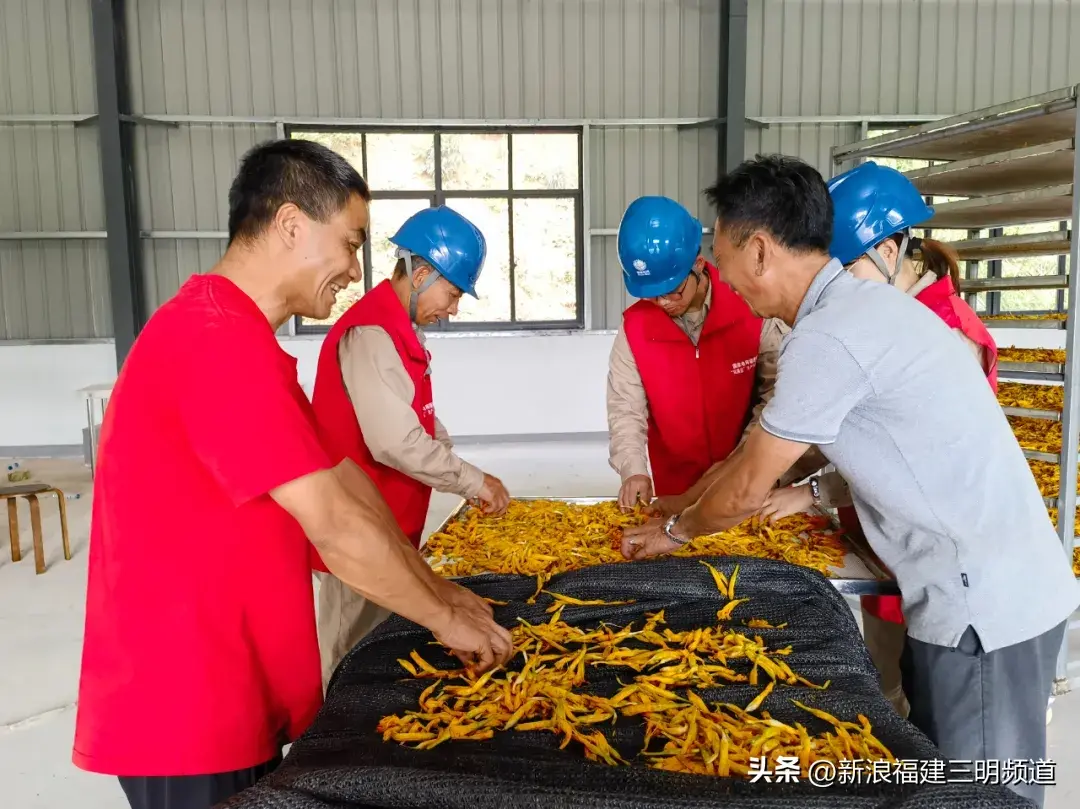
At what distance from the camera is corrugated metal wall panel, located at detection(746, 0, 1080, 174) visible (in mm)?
9664

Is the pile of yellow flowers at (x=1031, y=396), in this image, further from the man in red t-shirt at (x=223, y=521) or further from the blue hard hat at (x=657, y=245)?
the man in red t-shirt at (x=223, y=521)

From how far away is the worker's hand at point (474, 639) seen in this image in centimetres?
171

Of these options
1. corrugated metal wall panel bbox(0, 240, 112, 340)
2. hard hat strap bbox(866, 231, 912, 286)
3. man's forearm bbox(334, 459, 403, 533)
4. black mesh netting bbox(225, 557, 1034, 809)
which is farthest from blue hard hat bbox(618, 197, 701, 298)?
corrugated metal wall panel bbox(0, 240, 112, 340)

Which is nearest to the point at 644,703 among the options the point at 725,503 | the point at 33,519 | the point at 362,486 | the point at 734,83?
the point at 725,503

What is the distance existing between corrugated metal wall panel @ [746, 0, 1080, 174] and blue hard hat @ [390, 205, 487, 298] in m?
7.93

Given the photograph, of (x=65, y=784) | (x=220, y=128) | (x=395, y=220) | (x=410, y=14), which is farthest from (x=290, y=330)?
(x=65, y=784)

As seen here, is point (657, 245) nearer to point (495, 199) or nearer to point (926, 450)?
point (926, 450)

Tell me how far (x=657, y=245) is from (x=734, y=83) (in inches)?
290

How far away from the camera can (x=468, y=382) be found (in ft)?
32.5

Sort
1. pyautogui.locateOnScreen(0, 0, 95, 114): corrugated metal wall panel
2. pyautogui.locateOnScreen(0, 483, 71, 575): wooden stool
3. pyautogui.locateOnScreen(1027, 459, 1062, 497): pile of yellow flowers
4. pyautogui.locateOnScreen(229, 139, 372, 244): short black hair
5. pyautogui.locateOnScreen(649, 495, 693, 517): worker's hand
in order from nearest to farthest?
pyautogui.locateOnScreen(229, 139, 372, 244): short black hair < pyautogui.locateOnScreen(649, 495, 693, 517): worker's hand < pyautogui.locateOnScreen(1027, 459, 1062, 497): pile of yellow flowers < pyautogui.locateOnScreen(0, 483, 71, 575): wooden stool < pyautogui.locateOnScreen(0, 0, 95, 114): corrugated metal wall panel

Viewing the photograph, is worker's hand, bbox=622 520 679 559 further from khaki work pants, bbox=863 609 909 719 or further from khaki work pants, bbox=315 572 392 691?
khaki work pants, bbox=863 609 909 719

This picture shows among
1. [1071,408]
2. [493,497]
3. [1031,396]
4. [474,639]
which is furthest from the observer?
[1031,396]

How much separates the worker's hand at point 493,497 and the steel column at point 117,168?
781 cm

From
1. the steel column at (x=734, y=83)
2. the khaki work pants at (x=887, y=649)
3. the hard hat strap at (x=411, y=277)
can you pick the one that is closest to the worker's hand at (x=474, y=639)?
the hard hat strap at (x=411, y=277)
